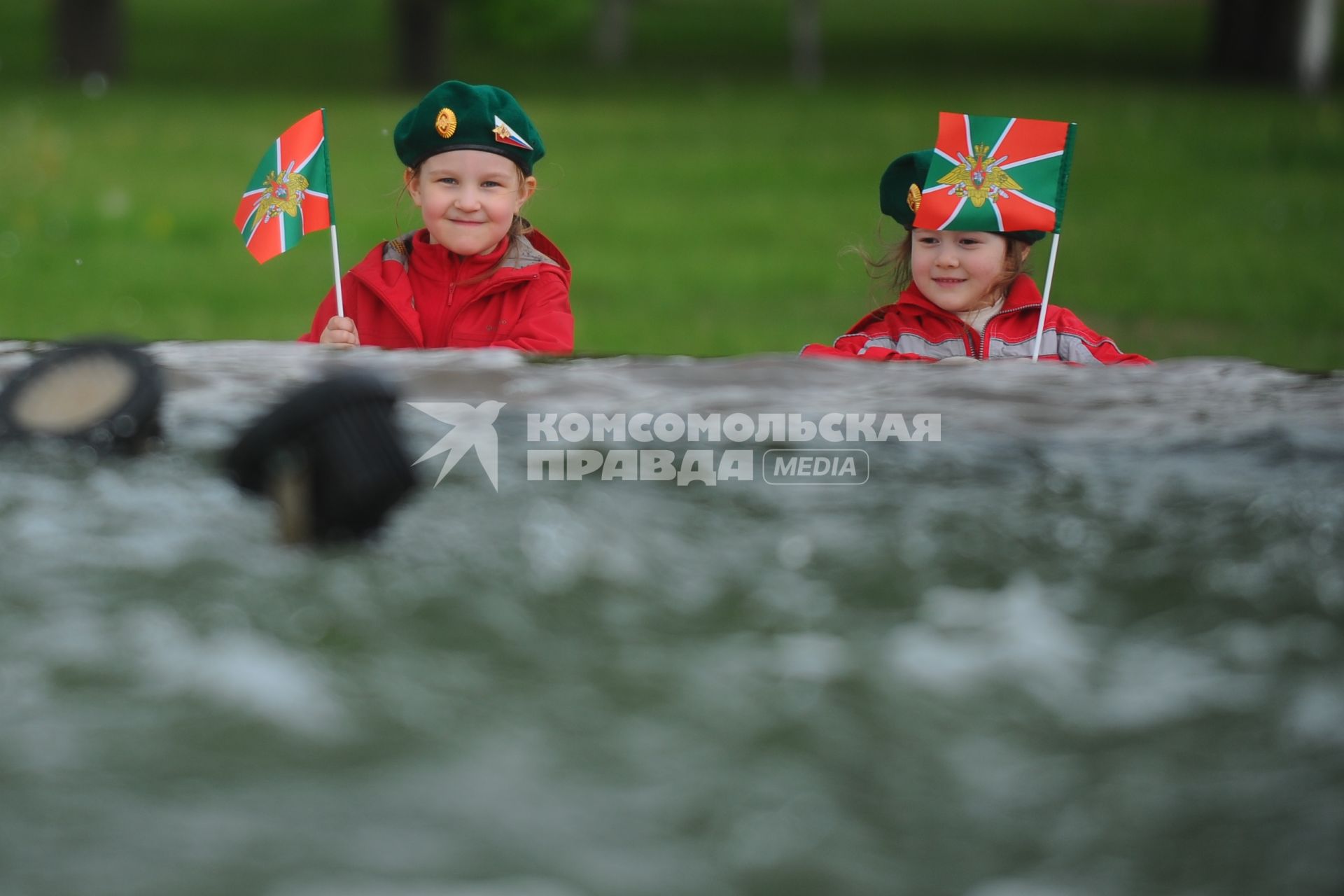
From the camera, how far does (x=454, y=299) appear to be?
3.87m

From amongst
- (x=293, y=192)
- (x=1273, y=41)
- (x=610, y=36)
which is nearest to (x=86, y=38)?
(x=610, y=36)

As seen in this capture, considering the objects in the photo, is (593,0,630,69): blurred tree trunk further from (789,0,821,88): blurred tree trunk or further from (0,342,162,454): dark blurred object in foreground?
(0,342,162,454): dark blurred object in foreground

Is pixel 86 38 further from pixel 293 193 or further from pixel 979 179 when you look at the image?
pixel 979 179

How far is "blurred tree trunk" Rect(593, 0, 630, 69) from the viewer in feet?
88.1

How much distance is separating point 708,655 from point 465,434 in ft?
2.22

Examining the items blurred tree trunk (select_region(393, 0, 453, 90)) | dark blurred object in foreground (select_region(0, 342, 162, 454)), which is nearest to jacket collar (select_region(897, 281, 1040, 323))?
dark blurred object in foreground (select_region(0, 342, 162, 454))

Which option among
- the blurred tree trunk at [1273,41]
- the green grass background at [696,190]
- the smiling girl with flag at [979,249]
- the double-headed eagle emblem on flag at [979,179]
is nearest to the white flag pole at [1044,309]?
the smiling girl with flag at [979,249]

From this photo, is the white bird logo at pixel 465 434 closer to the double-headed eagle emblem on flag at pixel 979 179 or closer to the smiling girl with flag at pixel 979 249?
the smiling girl with flag at pixel 979 249

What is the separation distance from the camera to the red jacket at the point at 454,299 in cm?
382

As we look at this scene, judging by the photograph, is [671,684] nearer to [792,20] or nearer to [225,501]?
[225,501]

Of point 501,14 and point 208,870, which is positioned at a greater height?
point 501,14

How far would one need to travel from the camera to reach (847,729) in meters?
1.95

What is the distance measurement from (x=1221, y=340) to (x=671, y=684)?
6.39m

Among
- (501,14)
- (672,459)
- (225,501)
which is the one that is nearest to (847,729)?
(672,459)
